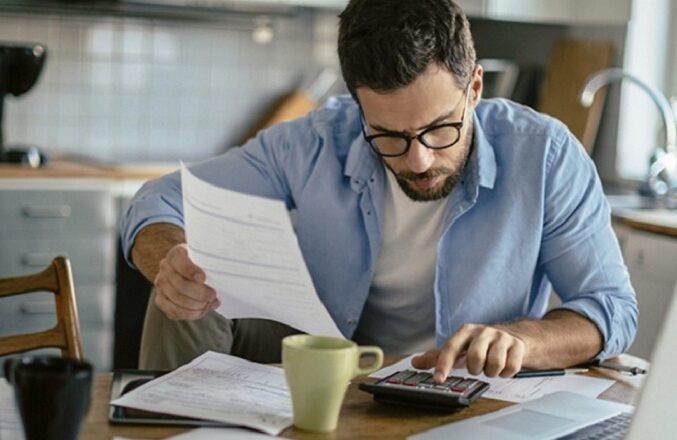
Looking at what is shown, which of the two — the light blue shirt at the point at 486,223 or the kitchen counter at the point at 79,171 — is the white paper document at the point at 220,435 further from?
the kitchen counter at the point at 79,171

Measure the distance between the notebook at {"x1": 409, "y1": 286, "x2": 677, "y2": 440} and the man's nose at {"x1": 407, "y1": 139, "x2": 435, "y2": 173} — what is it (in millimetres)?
458

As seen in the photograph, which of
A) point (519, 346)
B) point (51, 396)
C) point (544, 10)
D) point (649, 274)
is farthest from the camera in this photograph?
point (544, 10)

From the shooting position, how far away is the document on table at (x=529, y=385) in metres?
1.60

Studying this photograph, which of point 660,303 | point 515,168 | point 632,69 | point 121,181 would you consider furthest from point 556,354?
point 632,69

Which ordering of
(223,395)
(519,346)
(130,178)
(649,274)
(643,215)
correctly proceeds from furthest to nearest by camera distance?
(130,178) < (643,215) < (649,274) < (519,346) < (223,395)

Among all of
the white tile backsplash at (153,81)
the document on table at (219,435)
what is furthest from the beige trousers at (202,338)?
the white tile backsplash at (153,81)

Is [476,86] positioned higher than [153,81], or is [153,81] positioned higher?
[476,86]

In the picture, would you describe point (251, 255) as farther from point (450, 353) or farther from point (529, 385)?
point (529, 385)

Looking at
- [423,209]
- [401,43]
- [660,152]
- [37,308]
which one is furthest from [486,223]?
[37,308]

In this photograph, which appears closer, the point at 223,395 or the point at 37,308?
the point at 223,395

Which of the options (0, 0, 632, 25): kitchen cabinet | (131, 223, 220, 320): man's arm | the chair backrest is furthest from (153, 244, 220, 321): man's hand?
(0, 0, 632, 25): kitchen cabinet

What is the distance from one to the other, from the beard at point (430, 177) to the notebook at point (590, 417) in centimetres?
48

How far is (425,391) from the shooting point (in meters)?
1.50

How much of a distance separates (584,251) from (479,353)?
486mm
